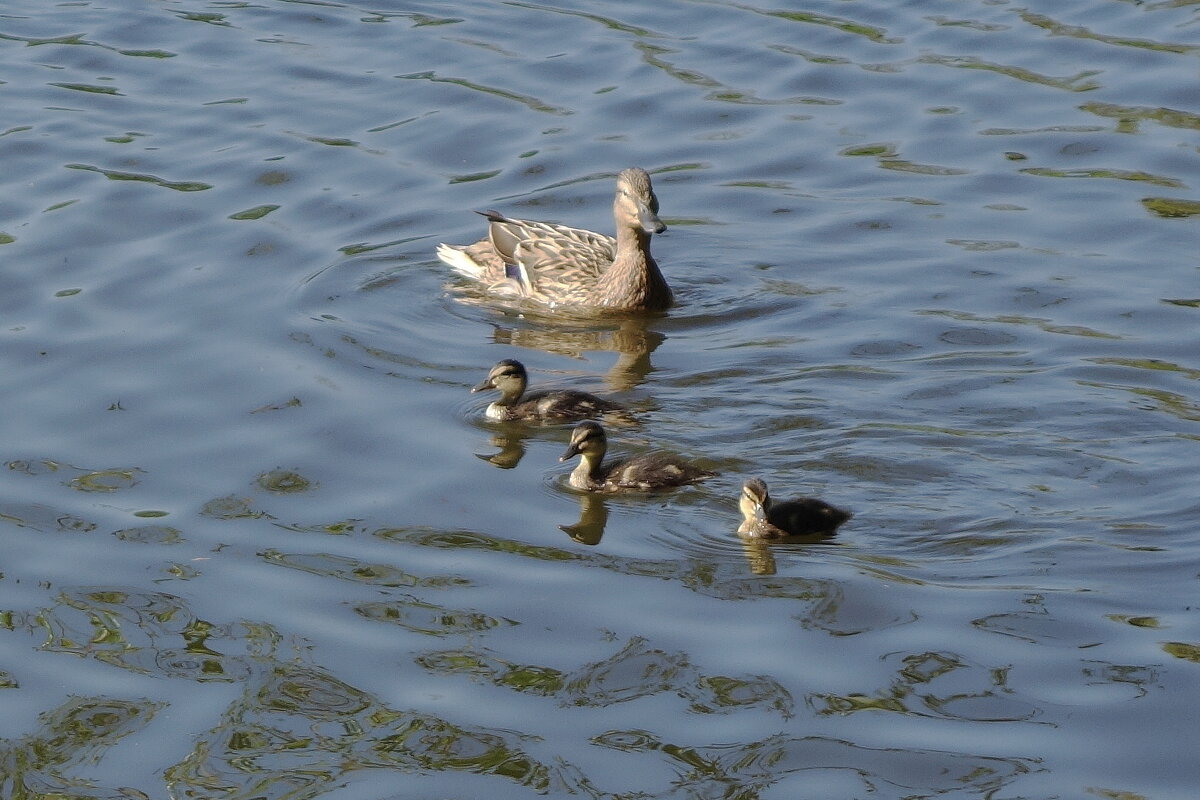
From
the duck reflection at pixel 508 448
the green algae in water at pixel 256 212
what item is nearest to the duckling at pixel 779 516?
the duck reflection at pixel 508 448

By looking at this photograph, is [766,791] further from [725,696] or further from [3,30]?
[3,30]

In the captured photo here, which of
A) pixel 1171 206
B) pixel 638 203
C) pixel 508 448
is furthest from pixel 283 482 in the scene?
pixel 1171 206

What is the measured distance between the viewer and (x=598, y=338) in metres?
10.5

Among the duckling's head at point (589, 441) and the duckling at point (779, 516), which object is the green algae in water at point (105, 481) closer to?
the duckling's head at point (589, 441)

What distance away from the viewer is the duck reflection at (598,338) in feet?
32.6

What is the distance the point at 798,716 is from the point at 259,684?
1.85m

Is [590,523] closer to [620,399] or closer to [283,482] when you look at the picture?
[283,482]

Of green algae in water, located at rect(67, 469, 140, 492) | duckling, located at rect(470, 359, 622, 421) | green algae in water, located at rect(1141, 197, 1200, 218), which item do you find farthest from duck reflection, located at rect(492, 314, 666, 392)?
green algae in water, located at rect(1141, 197, 1200, 218)

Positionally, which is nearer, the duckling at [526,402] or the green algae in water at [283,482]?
the green algae in water at [283,482]

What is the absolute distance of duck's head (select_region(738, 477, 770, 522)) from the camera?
7.27 m

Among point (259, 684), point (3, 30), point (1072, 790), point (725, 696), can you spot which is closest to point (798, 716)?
point (725, 696)

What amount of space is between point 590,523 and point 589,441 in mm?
607

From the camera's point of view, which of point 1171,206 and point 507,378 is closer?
point 507,378

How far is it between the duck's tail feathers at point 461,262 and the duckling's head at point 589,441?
298 cm
